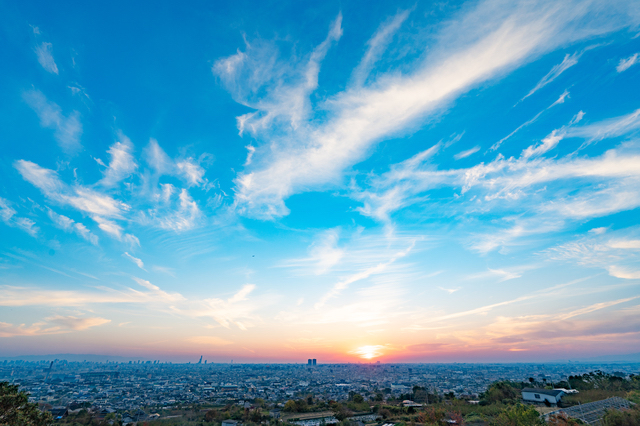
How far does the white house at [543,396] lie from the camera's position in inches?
1396

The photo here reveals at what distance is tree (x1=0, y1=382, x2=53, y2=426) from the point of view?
1156 centimetres

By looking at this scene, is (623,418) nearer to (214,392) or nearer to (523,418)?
(523,418)

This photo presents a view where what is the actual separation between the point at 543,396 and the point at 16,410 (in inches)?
1901

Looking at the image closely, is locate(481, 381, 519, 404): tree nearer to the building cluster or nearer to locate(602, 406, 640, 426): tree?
the building cluster

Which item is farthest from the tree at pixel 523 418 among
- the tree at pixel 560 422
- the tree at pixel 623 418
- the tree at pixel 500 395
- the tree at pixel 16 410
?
the tree at pixel 500 395

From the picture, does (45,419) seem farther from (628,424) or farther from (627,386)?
(627,386)

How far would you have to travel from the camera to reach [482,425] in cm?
2614

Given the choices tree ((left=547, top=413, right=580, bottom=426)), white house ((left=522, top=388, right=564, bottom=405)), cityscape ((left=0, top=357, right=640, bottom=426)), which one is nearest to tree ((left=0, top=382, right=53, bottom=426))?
cityscape ((left=0, top=357, right=640, bottom=426))

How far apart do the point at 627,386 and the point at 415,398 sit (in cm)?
→ 2976

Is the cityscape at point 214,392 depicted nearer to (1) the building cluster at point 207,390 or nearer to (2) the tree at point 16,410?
(1) the building cluster at point 207,390

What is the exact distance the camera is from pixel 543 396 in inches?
1425

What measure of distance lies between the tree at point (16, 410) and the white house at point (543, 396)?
47.1 m

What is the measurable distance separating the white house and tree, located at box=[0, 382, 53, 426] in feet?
155

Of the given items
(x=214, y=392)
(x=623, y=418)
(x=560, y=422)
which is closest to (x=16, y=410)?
(x=560, y=422)
